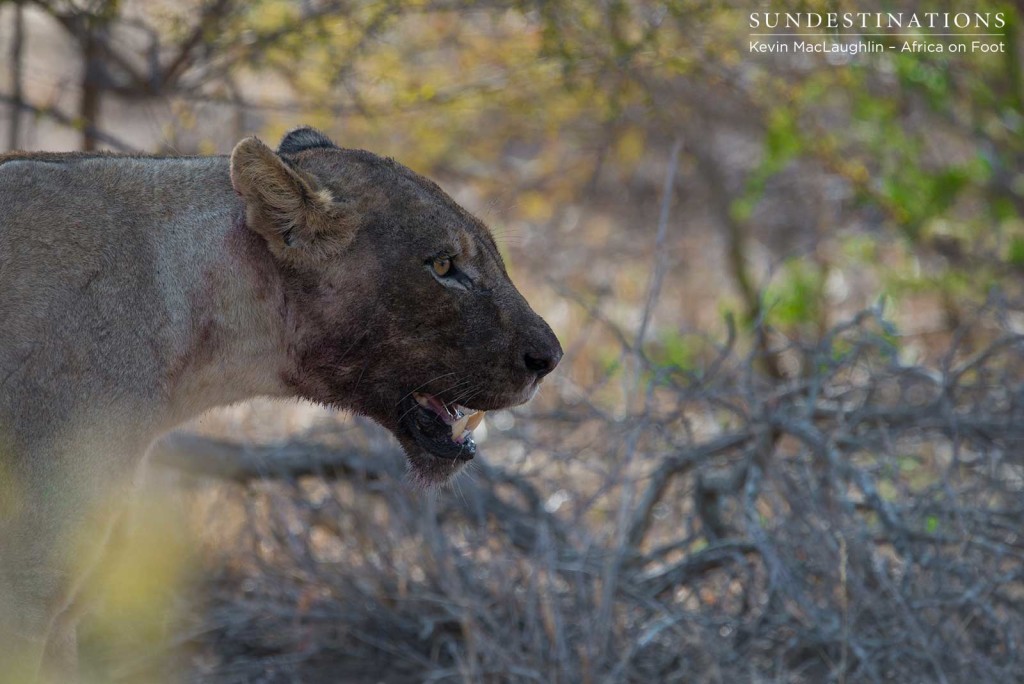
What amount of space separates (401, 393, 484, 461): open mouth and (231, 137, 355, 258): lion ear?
500 mm

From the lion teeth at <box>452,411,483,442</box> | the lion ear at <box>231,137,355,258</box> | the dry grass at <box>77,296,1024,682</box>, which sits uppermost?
the lion ear at <box>231,137,355,258</box>

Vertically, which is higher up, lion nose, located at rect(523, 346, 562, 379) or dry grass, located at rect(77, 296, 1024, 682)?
lion nose, located at rect(523, 346, 562, 379)

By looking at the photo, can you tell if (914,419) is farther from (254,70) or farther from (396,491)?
(254,70)

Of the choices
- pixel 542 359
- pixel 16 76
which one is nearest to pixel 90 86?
pixel 16 76

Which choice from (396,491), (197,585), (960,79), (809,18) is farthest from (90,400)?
(960,79)

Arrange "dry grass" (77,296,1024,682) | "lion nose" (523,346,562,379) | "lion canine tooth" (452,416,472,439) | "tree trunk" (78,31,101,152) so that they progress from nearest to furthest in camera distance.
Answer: "lion nose" (523,346,562,379), "lion canine tooth" (452,416,472,439), "dry grass" (77,296,1024,682), "tree trunk" (78,31,101,152)

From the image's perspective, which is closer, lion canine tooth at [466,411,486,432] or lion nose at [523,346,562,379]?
lion nose at [523,346,562,379]

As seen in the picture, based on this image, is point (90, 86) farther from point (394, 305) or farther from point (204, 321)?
point (394, 305)

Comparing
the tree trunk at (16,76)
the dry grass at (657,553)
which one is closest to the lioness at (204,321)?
the dry grass at (657,553)

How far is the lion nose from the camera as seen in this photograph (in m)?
3.32

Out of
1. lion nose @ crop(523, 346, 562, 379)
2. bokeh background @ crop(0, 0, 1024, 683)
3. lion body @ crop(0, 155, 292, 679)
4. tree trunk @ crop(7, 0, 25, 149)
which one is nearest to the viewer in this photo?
lion body @ crop(0, 155, 292, 679)

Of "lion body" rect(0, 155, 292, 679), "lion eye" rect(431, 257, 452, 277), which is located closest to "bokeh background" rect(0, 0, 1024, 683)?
"lion eye" rect(431, 257, 452, 277)

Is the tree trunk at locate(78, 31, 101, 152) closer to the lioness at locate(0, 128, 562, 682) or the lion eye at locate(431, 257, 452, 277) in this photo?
the lioness at locate(0, 128, 562, 682)

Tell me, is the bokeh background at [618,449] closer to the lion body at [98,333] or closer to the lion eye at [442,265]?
Answer: the lion eye at [442,265]
